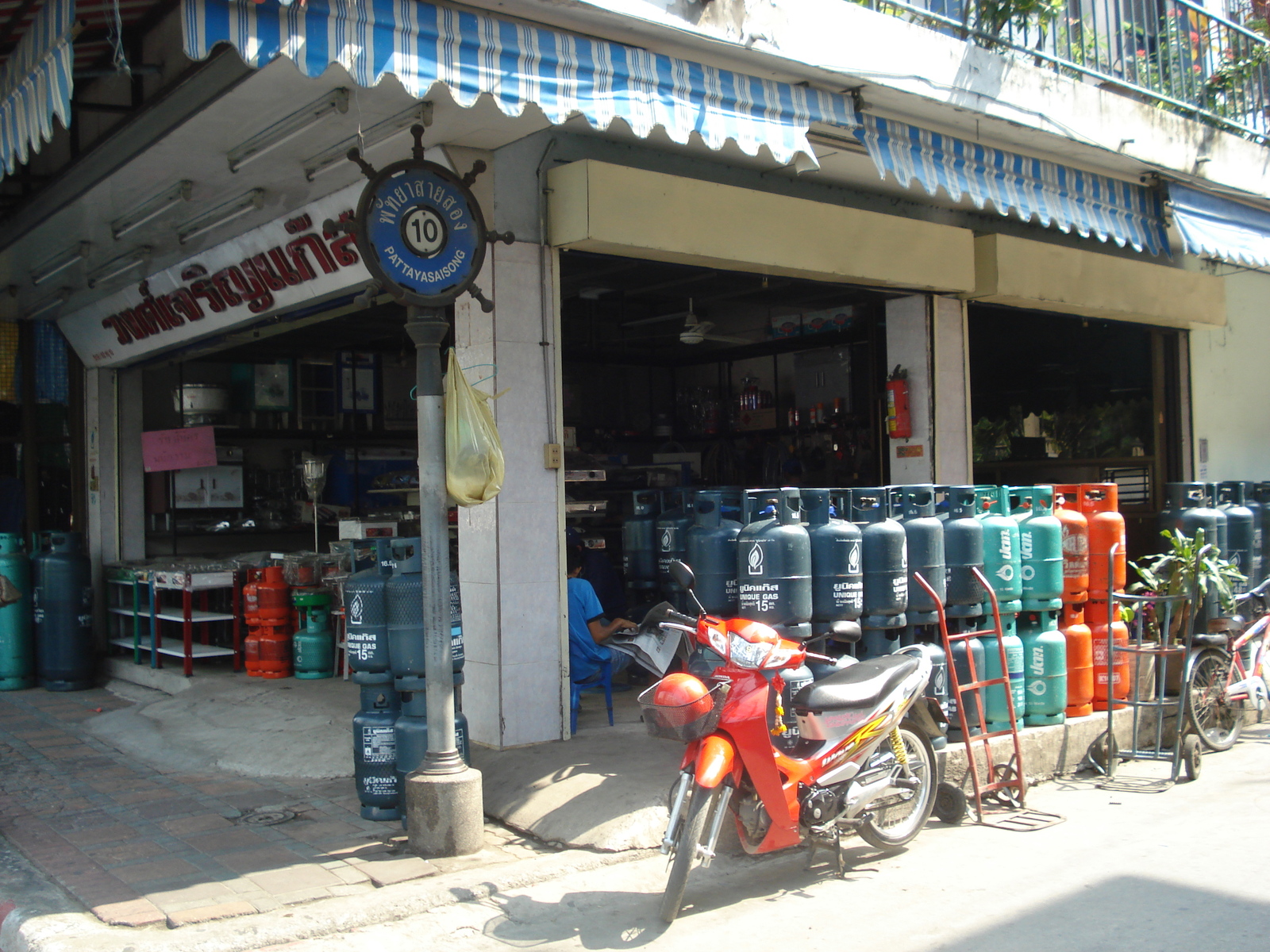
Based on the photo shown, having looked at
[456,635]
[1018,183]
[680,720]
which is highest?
[1018,183]

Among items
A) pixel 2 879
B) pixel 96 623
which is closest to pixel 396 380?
pixel 96 623

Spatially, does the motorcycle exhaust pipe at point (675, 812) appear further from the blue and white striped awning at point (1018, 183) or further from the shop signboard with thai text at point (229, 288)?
the blue and white striped awning at point (1018, 183)

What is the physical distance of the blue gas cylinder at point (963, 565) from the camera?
20.5 ft

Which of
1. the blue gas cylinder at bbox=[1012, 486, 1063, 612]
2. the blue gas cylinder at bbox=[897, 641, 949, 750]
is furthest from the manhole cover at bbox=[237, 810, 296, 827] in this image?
the blue gas cylinder at bbox=[1012, 486, 1063, 612]

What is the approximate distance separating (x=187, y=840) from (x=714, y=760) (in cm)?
299

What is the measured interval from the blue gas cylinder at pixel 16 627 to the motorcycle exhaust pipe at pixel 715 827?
324 inches

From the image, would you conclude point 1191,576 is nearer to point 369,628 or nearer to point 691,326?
point 369,628

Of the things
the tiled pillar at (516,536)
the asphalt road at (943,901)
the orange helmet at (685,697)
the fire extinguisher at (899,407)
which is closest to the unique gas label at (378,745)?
the tiled pillar at (516,536)

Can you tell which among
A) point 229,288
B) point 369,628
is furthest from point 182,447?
point 369,628

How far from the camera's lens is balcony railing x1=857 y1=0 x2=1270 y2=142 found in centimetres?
757

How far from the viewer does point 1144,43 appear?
372 inches

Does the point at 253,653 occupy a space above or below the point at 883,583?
below

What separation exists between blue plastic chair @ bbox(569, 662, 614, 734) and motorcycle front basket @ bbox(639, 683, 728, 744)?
7.14ft

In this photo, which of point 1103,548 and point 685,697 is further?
point 1103,548
